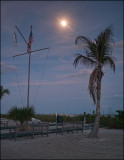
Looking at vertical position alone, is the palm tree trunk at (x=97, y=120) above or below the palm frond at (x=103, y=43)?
below

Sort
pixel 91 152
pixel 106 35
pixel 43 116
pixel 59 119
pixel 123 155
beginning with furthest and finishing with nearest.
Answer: pixel 43 116
pixel 59 119
pixel 106 35
pixel 91 152
pixel 123 155

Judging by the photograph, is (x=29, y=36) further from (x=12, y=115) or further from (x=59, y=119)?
(x=59, y=119)

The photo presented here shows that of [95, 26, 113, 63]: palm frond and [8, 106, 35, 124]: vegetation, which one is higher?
[95, 26, 113, 63]: palm frond

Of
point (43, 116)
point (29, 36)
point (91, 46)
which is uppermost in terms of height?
point (29, 36)

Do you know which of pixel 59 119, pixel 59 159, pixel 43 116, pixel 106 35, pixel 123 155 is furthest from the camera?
pixel 43 116

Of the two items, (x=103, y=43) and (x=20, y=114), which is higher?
(x=103, y=43)

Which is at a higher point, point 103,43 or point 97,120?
point 103,43

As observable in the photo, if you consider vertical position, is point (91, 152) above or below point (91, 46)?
below

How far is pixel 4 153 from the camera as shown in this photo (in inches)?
340

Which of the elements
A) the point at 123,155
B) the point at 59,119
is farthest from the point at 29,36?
the point at 123,155

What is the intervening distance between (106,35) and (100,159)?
27.6ft

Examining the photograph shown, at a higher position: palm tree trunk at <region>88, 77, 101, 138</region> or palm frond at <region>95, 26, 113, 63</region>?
palm frond at <region>95, 26, 113, 63</region>

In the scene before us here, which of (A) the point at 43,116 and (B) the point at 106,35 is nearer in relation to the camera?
(B) the point at 106,35

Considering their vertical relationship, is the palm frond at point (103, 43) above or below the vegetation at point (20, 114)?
above
